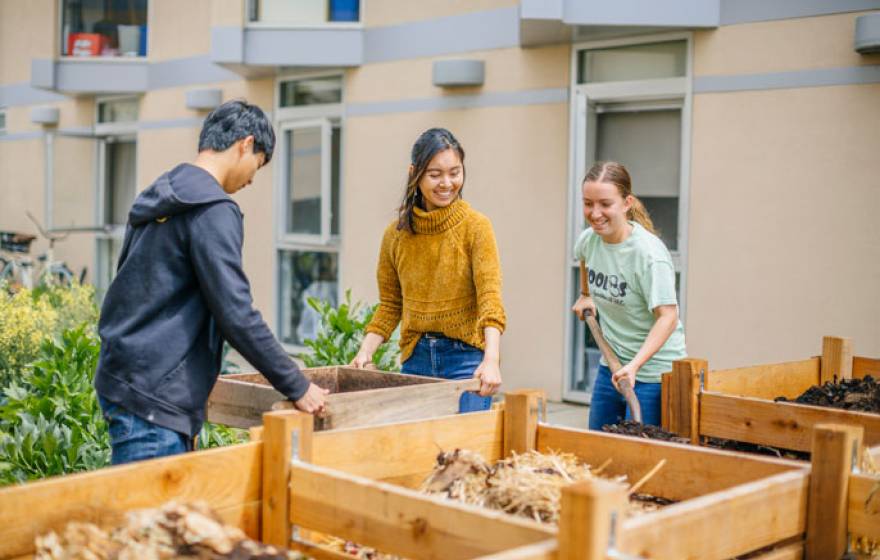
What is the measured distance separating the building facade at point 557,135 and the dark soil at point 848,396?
3.71m

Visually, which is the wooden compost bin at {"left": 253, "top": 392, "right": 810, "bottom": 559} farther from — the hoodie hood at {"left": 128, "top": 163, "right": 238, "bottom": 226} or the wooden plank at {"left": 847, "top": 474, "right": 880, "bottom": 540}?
the hoodie hood at {"left": 128, "top": 163, "right": 238, "bottom": 226}

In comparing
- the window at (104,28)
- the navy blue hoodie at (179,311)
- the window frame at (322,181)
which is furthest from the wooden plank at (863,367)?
the window at (104,28)

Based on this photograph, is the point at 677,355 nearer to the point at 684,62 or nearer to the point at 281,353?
the point at 281,353

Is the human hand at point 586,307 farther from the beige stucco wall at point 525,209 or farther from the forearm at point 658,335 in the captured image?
the beige stucco wall at point 525,209

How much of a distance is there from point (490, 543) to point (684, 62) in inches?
284

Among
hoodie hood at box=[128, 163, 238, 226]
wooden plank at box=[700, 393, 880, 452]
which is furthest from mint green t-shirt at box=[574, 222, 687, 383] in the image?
hoodie hood at box=[128, 163, 238, 226]

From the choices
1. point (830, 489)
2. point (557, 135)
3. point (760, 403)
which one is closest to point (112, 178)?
point (557, 135)

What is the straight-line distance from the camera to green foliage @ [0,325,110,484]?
16.7ft

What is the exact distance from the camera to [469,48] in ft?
34.1

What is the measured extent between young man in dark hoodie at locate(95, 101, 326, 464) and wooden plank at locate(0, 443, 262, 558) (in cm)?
48

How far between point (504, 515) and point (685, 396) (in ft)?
6.71

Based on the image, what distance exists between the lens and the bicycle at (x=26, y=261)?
15336mm

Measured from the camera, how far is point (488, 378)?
3809 mm

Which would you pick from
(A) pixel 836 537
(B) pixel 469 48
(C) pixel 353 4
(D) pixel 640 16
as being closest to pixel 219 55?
(C) pixel 353 4
